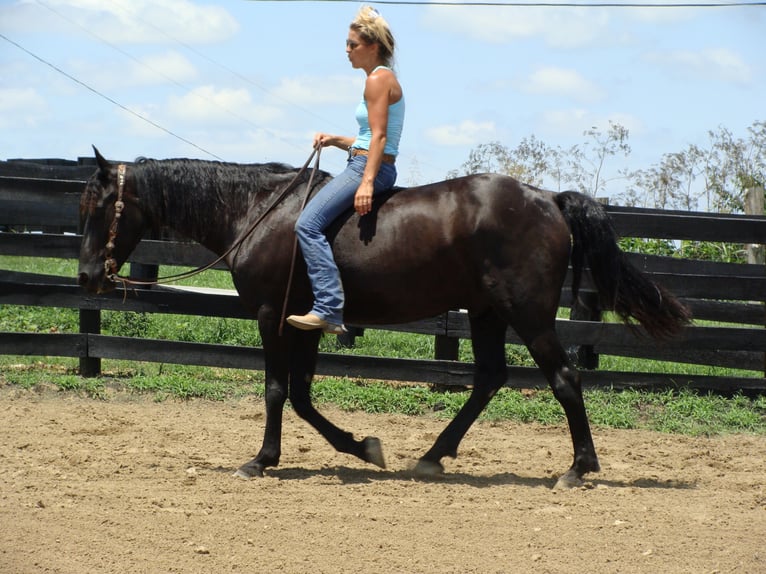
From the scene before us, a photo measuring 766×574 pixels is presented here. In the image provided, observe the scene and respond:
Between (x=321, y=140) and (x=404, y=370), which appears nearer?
(x=321, y=140)

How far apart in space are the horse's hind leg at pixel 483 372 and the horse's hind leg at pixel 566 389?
0.44 meters

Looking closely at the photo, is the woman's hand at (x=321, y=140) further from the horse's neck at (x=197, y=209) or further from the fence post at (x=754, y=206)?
the fence post at (x=754, y=206)

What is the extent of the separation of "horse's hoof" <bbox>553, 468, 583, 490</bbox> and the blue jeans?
5.26ft

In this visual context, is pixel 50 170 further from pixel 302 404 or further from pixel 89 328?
→ pixel 302 404

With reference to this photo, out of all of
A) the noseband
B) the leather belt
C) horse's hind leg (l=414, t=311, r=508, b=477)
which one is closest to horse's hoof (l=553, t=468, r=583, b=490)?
horse's hind leg (l=414, t=311, r=508, b=477)

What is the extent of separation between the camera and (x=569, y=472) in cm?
554

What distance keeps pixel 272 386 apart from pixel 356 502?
42.8 inches

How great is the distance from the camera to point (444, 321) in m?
8.22

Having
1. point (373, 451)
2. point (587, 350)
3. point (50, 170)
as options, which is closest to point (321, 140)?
point (373, 451)

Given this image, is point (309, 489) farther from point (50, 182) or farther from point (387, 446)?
point (50, 182)

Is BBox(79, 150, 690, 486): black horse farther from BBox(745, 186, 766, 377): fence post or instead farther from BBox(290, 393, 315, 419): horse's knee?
BBox(745, 186, 766, 377): fence post

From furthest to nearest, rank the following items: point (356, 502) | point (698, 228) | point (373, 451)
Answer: point (698, 228) < point (373, 451) < point (356, 502)

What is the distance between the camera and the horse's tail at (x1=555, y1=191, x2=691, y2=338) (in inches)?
220

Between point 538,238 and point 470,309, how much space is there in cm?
66
